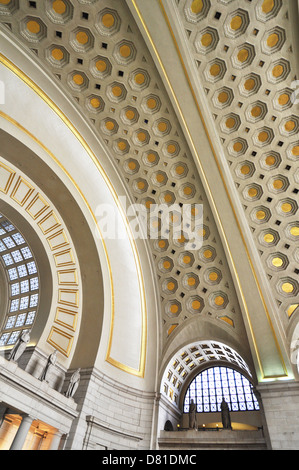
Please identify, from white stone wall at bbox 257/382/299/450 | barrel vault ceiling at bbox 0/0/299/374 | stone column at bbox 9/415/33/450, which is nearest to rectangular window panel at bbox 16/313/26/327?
stone column at bbox 9/415/33/450

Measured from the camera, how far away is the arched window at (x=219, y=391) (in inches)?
554

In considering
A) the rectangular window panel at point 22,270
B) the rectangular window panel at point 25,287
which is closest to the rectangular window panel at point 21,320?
the rectangular window panel at point 25,287

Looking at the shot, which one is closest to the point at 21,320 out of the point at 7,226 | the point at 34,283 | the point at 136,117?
the point at 34,283

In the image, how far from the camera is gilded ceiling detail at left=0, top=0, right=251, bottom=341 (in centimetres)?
925

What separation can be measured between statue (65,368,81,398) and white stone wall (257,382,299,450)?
6.52 meters

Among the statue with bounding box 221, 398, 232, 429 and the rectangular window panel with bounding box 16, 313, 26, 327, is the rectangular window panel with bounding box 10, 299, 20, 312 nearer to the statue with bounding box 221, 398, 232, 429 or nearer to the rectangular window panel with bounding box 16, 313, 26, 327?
the rectangular window panel with bounding box 16, 313, 26, 327

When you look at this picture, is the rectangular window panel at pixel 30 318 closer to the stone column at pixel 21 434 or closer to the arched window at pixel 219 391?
the stone column at pixel 21 434

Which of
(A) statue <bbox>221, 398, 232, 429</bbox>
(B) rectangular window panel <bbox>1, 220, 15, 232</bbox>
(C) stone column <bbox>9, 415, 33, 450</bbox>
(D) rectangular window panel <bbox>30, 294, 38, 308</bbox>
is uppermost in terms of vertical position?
(B) rectangular window panel <bbox>1, 220, 15, 232</bbox>

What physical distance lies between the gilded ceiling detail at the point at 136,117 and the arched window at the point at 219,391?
4.26 meters

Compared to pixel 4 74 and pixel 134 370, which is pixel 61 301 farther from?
pixel 4 74

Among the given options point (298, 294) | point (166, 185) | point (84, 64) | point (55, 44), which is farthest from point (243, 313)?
point (55, 44)

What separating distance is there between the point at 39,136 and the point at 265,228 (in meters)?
9.30

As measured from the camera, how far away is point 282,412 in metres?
9.65

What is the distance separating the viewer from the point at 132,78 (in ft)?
34.4
